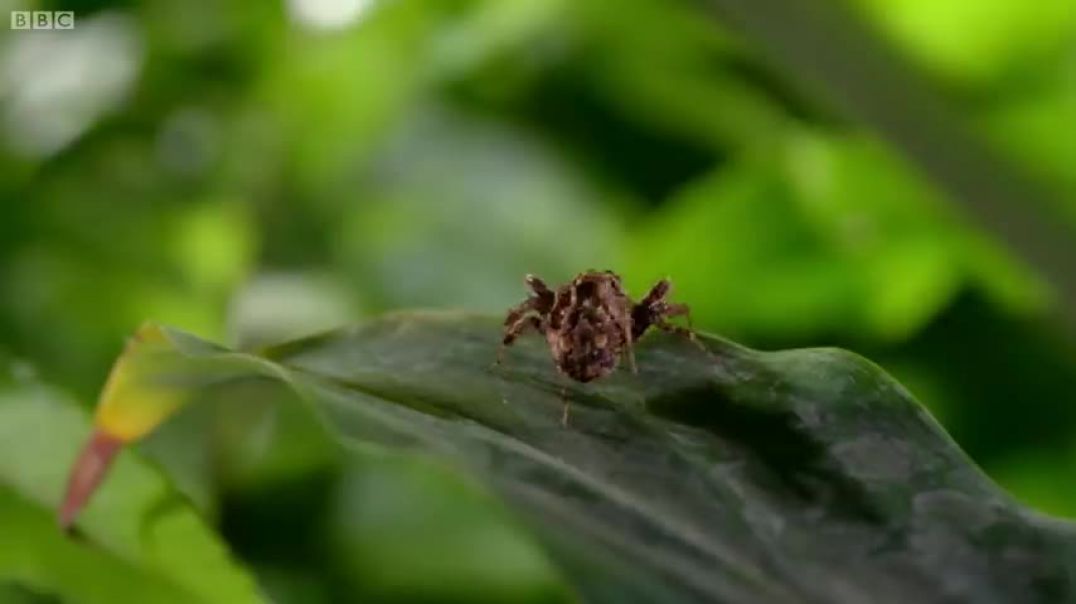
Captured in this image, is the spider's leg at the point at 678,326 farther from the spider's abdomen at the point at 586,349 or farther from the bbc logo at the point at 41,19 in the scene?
the bbc logo at the point at 41,19

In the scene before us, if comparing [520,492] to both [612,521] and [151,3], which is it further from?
[151,3]

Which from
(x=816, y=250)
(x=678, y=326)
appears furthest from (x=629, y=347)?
(x=816, y=250)

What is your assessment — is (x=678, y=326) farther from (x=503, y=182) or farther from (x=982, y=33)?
(x=503, y=182)

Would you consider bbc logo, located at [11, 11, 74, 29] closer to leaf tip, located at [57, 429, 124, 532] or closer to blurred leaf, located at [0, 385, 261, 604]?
blurred leaf, located at [0, 385, 261, 604]

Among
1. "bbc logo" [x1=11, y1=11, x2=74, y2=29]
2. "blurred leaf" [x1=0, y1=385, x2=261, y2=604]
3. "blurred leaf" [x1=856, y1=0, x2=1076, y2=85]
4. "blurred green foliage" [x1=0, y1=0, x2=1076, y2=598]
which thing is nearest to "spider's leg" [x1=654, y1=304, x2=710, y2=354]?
"blurred leaf" [x1=0, y1=385, x2=261, y2=604]

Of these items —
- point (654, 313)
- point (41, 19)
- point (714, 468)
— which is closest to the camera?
point (714, 468)

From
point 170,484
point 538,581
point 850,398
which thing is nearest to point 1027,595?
point 850,398
